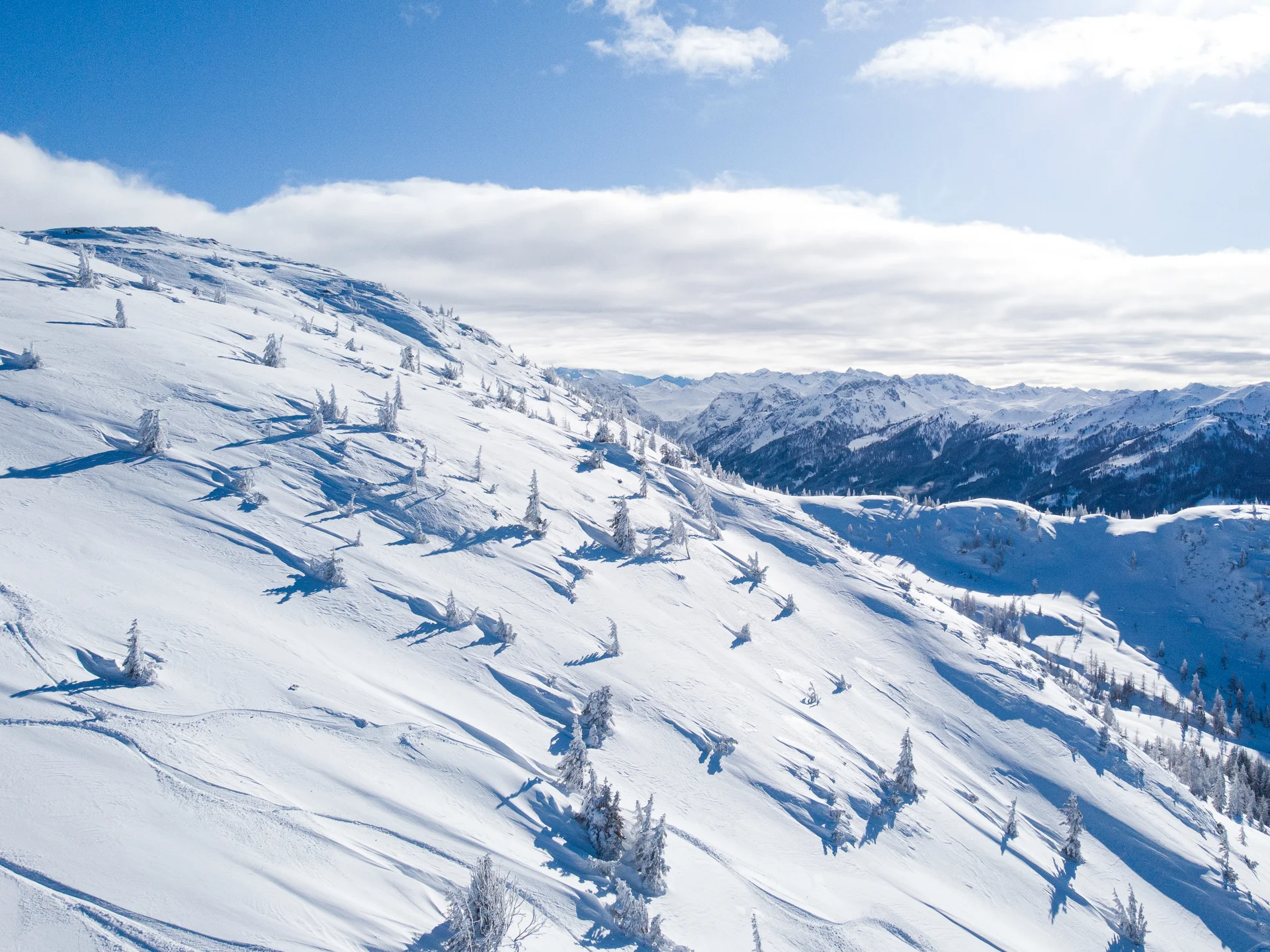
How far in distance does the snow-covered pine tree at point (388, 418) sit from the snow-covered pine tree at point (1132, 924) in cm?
2804

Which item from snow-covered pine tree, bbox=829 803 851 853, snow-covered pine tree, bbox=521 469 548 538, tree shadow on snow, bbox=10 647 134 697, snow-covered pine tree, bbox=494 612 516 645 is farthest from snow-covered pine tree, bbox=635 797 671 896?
snow-covered pine tree, bbox=521 469 548 538

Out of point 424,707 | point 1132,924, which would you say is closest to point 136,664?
point 424,707

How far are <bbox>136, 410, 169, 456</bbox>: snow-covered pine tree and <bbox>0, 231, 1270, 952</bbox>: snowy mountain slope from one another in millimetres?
337

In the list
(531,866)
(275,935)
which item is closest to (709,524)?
(531,866)

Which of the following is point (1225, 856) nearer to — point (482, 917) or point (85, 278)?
point (482, 917)

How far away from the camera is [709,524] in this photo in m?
35.5

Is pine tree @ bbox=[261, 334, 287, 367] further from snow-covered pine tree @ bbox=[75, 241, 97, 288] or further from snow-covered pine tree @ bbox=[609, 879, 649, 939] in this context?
snow-covered pine tree @ bbox=[609, 879, 649, 939]

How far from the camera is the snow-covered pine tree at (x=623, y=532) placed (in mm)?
26312

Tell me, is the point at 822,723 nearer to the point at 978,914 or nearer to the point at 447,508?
the point at 978,914

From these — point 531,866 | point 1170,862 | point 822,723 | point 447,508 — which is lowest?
point 1170,862

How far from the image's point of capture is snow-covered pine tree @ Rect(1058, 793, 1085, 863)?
2091 centimetres

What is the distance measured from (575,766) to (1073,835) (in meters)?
18.8

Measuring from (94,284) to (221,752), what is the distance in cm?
2942

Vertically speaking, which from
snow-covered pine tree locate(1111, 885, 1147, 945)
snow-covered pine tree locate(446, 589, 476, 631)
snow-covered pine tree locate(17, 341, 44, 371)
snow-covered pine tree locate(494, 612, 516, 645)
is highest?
snow-covered pine tree locate(17, 341, 44, 371)
